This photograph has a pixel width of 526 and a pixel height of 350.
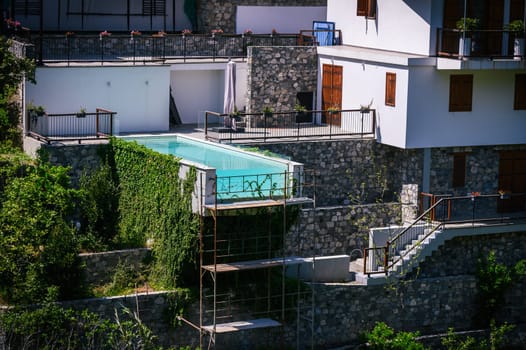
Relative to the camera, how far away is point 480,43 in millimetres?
42375

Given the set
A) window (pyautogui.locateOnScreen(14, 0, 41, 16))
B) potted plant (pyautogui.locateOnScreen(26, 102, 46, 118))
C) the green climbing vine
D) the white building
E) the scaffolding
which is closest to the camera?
the scaffolding

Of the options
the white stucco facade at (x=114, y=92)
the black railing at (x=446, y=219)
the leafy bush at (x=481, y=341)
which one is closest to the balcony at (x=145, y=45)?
the white stucco facade at (x=114, y=92)

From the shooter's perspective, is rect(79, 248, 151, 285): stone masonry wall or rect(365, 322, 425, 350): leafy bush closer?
rect(79, 248, 151, 285): stone masonry wall

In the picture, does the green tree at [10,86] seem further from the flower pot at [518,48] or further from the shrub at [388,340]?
the flower pot at [518,48]

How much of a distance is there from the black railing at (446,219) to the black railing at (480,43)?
4.31m

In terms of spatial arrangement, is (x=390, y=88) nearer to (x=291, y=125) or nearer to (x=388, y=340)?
(x=291, y=125)

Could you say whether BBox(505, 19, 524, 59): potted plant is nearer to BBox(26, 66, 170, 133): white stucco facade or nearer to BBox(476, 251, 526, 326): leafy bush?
BBox(476, 251, 526, 326): leafy bush

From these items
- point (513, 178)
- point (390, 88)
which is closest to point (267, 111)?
point (390, 88)

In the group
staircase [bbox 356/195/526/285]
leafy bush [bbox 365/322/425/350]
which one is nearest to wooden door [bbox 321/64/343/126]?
staircase [bbox 356/195/526/285]

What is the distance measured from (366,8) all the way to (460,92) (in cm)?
447

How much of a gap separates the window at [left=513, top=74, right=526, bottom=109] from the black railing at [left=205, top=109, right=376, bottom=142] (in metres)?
4.57

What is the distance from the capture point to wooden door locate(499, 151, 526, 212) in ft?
144

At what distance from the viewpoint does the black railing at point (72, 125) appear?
4106cm

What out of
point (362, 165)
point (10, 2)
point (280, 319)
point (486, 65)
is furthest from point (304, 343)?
point (10, 2)
